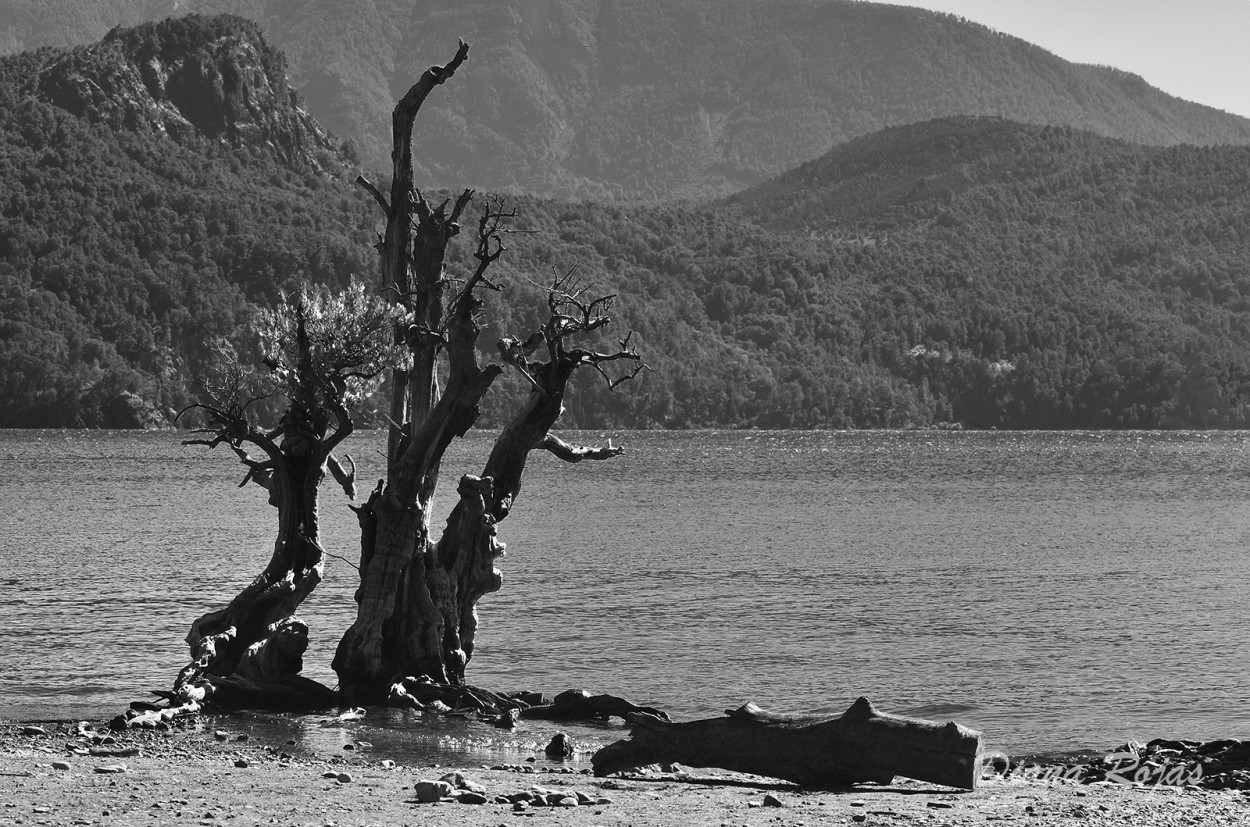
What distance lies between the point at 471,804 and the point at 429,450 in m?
6.77

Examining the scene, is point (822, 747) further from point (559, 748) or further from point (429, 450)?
point (429, 450)

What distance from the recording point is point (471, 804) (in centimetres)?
1433

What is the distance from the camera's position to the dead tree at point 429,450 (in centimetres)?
2016

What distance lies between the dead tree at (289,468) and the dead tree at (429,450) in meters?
0.60

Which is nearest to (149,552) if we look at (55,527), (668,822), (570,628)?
(55,527)

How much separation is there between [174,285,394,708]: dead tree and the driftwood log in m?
6.59

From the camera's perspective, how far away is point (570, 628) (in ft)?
108

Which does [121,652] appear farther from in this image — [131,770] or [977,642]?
[977,642]

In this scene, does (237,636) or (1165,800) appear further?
(237,636)

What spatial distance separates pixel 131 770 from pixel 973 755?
8.15 metres

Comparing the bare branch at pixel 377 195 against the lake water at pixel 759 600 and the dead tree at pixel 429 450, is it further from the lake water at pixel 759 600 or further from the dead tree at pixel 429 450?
the lake water at pixel 759 600

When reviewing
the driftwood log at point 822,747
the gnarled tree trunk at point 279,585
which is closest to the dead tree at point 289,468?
the gnarled tree trunk at point 279,585

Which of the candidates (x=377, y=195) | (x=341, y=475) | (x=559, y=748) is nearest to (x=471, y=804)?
(x=559, y=748)

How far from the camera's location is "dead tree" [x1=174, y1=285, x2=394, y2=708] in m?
20.8
